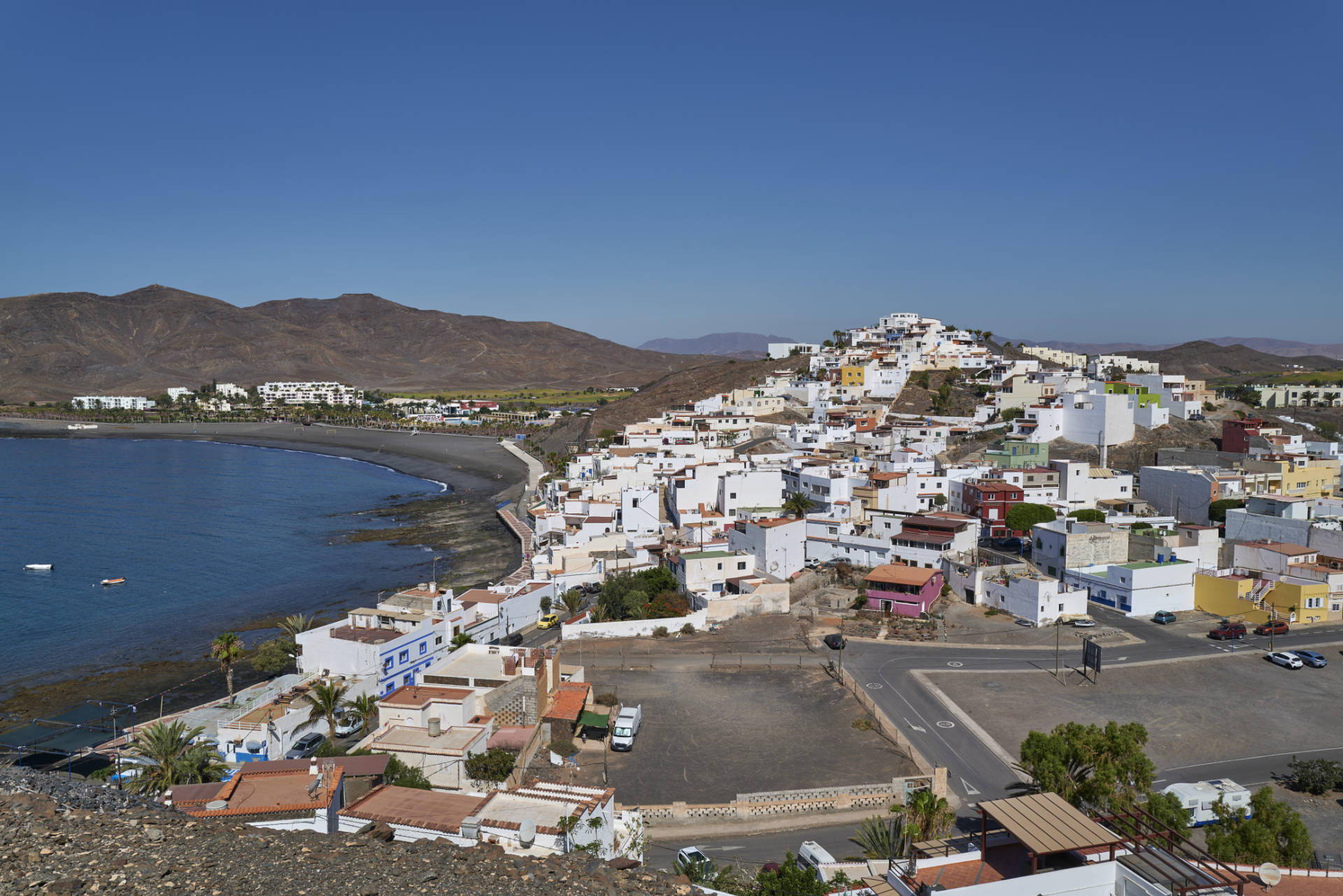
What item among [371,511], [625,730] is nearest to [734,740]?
[625,730]

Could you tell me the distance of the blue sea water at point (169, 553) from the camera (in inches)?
1131

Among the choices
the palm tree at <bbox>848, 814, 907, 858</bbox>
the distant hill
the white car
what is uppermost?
the distant hill

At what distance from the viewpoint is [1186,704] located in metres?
19.3

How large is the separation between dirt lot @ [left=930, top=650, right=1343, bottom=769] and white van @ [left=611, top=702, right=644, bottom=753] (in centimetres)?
720

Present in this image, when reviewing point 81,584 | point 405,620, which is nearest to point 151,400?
point 81,584

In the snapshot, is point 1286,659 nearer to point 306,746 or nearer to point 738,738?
point 738,738

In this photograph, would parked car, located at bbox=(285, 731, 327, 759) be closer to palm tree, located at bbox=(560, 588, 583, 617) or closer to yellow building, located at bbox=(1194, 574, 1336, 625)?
palm tree, located at bbox=(560, 588, 583, 617)

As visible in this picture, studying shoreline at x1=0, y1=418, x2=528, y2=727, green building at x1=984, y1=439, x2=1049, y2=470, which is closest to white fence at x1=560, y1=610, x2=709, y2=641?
shoreline at x1=0, y1=418, x2=528, y2=727

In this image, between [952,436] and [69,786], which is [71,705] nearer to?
[69,786]

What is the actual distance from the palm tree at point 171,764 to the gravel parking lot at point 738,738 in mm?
6651

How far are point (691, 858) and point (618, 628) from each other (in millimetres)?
12076

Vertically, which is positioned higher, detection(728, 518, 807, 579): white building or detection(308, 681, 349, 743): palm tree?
detection(728, 518, 807, 579): white building

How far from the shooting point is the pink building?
26422mm

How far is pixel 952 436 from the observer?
48719mm
